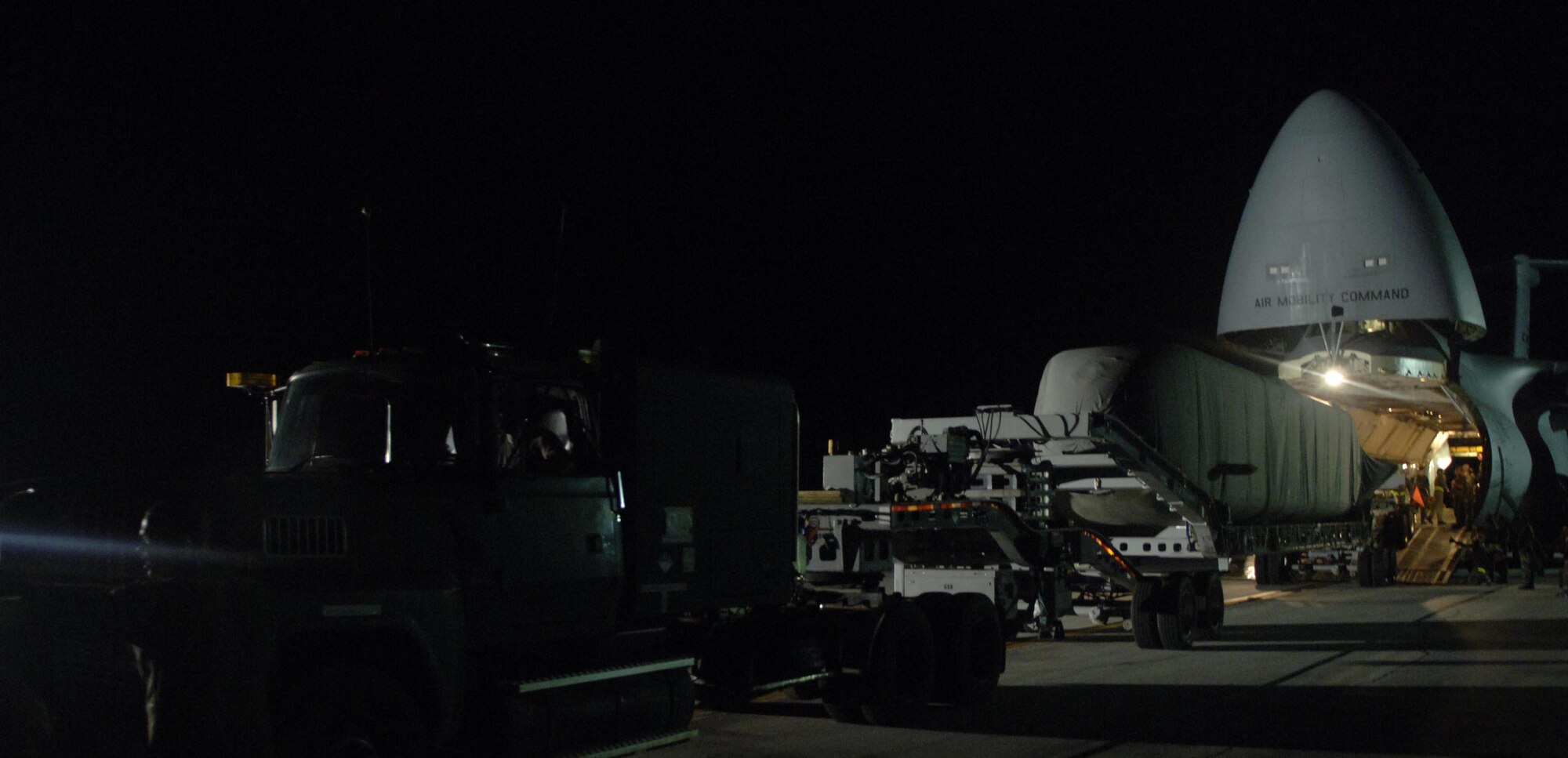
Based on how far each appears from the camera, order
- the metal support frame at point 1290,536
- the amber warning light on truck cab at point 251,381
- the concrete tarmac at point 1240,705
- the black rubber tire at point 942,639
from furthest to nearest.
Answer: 1. the metal support frame at point 1290,536
2. the black rubber tire at point 942,639
3. the concrete tarmac at point 1240,705
4. the amber warning light on truck cab at point 251,381

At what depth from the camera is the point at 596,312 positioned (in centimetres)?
3070

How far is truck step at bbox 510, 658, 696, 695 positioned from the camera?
7762 mm

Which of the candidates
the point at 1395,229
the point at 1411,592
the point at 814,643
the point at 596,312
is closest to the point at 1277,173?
the point at 1395,229

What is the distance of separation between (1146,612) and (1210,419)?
2.99 meters

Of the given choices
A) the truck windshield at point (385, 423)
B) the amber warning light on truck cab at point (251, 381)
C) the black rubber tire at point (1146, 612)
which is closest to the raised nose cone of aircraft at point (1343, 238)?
the black rubber tire at point (1146, 612)

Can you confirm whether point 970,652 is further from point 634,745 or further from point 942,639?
point 634,745

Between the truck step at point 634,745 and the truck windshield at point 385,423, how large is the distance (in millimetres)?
1814

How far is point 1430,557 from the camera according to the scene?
33312mm

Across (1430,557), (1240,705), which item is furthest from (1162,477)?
(1430,557)

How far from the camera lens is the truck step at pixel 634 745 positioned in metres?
8.01

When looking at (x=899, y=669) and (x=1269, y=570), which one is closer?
(x=899, y=669)

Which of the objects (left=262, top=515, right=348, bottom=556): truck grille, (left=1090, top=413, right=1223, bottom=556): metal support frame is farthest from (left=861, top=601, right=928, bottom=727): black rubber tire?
(left=1090, top=413, right=1223, bottom=556): metal support frame

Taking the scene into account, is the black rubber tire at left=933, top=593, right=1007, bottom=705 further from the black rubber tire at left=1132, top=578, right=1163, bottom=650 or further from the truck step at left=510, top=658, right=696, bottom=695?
the black rubber tire at left=1132, top=578, right=1163, bottom=650

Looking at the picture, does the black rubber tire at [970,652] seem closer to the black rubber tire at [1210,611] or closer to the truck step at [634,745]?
the truck step at [634,745]
